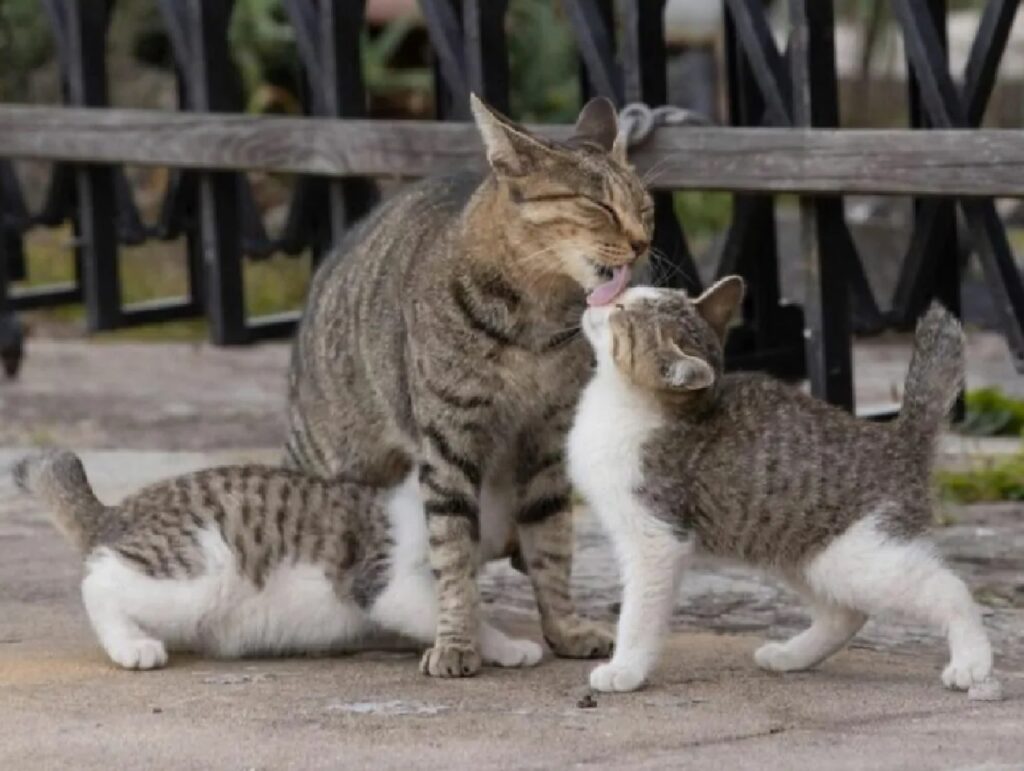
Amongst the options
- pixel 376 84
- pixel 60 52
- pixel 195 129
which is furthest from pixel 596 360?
pixel 376 84

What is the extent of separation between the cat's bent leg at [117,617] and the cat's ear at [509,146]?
1.37 m

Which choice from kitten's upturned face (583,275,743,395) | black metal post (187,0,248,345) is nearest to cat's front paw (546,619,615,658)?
kitten's upturned face (583,275,743,395)

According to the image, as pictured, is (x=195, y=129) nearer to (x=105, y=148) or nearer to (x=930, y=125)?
(x=105, y=148)

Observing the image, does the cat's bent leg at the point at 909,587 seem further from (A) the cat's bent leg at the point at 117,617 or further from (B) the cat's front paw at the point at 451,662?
(A) the cat's bent leg at the point at 117,617

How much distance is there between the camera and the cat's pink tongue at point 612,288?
599cm

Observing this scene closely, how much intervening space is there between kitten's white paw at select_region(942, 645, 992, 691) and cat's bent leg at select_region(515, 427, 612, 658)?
1.04 metres

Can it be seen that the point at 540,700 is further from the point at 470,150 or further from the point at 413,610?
the point at 470,150

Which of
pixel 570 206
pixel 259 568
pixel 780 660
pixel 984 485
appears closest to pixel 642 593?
pixel 780 660

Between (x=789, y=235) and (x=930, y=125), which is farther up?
(x=930, y=125)

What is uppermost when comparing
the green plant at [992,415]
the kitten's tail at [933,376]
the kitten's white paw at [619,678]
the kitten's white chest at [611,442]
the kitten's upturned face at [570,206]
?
the kitten's upturned face at [570,206]

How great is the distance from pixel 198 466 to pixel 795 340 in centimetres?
Result: 231

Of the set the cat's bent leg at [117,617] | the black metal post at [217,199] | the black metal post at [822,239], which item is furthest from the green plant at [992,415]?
the cat's bent leg at [117,617]

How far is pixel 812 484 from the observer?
5762mm

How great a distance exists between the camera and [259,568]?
6.29 m
